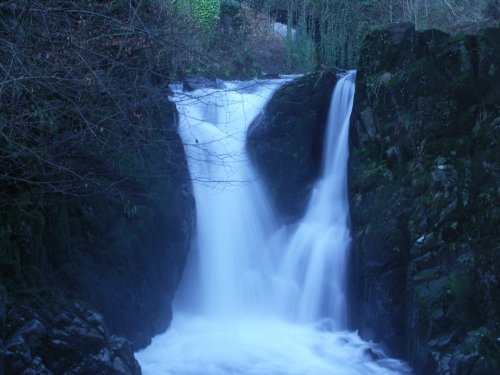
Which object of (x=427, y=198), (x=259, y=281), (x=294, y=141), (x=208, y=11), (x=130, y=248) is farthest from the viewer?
(x=208, y=11)

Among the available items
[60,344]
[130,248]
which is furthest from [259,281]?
[60,344]

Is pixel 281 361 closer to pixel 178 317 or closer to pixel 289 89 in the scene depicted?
pixel 178 317

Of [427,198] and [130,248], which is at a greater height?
[427,198]

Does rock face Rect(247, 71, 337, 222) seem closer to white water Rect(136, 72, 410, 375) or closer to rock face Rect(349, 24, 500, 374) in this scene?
white water Rect(136, 72, 410, 375)

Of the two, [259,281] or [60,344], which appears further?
[259,281]

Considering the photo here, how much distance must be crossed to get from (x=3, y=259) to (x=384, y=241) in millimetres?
4588

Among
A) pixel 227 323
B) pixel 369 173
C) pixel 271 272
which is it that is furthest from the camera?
pixel 271 272

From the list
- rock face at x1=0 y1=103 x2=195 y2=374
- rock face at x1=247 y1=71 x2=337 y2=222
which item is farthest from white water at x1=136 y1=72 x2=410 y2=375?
rock face at x1=0 y1=103 x2=195 y2=374

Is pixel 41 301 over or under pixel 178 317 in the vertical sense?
over

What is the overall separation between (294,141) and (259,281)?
285cm

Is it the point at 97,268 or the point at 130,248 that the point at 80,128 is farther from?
the point at 130,248

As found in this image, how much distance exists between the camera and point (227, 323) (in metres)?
8.72

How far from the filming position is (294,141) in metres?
10.7

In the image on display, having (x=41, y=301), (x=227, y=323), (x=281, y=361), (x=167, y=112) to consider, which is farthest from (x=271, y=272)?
(x=41, y=301)
